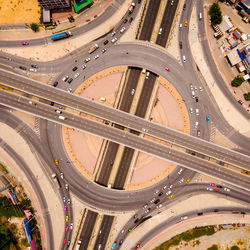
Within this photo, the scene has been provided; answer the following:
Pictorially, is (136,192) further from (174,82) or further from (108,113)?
(174,82)

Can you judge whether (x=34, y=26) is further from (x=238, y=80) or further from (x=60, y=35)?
(x=238, y=80)

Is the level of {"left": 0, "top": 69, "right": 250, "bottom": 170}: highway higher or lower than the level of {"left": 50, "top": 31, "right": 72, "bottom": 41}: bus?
lower

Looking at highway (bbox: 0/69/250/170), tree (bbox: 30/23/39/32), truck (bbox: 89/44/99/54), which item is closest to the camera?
highway (bbox: 0/69/250/170)

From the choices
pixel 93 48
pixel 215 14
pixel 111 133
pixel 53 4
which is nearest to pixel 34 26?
pixel 53 4

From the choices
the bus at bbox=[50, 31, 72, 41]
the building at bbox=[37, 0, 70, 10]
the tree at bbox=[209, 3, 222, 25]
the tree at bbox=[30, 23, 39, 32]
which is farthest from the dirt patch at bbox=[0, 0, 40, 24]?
the tree at bbox=[209, 3, 222, 25]

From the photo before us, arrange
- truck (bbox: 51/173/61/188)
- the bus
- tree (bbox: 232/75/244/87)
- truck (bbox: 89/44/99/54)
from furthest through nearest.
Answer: truck (bbox: 51/173/61/188) → truck (bbox: 89/44/99/54) → the bus → tree (bbox: 232/75/244/87)

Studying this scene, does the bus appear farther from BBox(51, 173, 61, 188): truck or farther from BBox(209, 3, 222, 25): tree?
BBox(209, 3, 222, 25): tree
